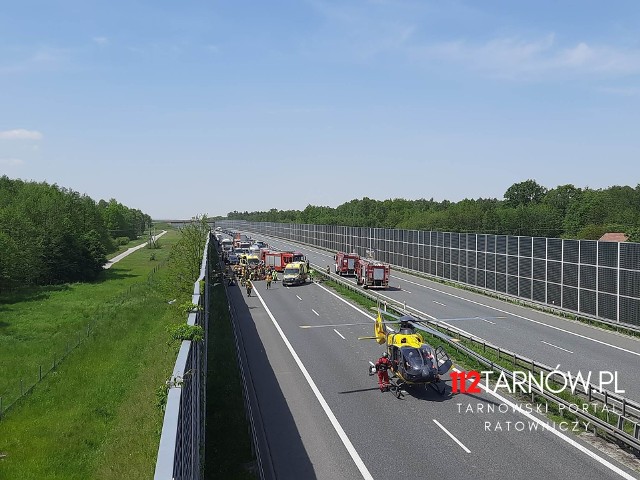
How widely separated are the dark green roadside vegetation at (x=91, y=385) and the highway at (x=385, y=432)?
4569mm

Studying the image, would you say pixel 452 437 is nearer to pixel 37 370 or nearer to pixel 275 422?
pixel 275 422

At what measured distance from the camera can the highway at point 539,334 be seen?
87.5 feet

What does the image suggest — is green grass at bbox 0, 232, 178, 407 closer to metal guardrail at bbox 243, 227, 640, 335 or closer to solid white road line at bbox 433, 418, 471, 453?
solid white road line at bbox 433, 418, 471, 453

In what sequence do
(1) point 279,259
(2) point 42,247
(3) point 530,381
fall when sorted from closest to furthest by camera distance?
(3) point 530,381
(1) point 279,259
(2) point 42,247

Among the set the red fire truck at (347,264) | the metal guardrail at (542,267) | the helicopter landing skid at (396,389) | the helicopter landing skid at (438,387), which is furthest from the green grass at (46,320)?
the metal guardrail at (542,267)

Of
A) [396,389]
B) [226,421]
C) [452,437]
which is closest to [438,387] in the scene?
[396,389]

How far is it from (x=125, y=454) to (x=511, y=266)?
39.1m

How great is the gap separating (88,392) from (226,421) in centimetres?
1453

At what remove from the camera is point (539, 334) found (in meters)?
34.2

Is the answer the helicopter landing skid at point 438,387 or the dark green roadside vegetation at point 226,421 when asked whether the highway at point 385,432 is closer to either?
the helicopter landing skid at point 438,387

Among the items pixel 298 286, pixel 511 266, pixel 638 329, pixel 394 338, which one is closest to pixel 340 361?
pixel 394 338

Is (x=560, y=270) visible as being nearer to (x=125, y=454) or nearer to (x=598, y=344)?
(x=598, y=344)

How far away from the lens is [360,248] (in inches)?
3637

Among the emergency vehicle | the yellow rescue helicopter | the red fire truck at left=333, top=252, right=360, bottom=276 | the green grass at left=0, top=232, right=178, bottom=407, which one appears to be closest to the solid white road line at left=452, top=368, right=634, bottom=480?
the yellow rescue helicopter
